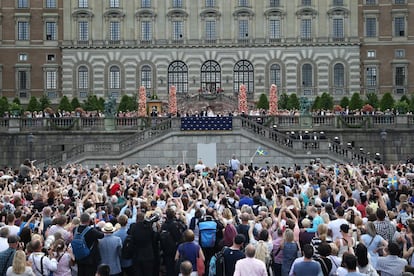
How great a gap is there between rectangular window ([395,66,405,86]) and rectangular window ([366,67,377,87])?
2.18 metres

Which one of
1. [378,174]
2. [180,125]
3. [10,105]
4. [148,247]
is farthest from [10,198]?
[10,105]

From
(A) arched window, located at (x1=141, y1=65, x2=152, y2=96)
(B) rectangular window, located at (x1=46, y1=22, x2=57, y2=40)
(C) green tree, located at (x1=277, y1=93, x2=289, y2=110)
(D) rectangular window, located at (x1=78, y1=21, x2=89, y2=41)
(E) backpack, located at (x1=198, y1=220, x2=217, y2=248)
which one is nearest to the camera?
(E) backpack, located at (x1=198, y1=220, x2=217, y2=248)

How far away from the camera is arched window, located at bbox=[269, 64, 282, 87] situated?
285 ft

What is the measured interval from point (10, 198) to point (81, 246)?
764 cm

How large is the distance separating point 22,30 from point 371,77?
37.3 metres

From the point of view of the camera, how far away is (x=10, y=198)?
25.5 m

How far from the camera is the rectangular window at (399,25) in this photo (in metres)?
87.2

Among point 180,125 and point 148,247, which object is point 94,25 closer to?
point 180,125

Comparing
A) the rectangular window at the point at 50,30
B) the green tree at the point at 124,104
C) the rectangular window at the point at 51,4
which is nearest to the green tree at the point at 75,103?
the green tree at the point at 124,104

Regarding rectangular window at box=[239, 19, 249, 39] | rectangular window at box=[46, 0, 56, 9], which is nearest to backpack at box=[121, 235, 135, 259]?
rectangular window at box=[239, 19, 249, 39]

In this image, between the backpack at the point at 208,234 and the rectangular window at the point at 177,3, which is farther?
the rectangular window at the point at 177,3

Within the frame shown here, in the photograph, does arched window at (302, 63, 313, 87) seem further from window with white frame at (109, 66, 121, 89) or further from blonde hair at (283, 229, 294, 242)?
blonde hair at (283, 229, 294, 242)

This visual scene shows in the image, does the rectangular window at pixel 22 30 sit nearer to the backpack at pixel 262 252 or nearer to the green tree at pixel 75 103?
the green tree at pixel 75 103

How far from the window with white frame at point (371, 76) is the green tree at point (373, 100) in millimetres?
5520
